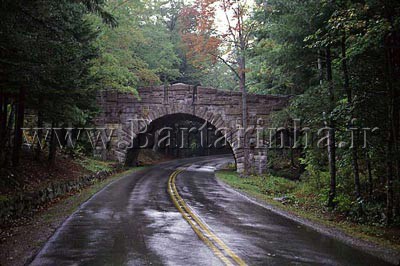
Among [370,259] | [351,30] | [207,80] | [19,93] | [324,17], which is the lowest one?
[370,259]

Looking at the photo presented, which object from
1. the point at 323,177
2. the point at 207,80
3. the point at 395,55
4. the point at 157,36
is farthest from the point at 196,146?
the point at 395,55

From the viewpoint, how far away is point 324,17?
1267cm

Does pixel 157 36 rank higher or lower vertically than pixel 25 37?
higher

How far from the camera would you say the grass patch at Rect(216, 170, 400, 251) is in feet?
29.7

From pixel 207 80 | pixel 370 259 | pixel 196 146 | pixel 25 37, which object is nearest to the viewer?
pixel 370 259

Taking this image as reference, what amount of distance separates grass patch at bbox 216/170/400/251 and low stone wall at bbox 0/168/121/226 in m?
7.85

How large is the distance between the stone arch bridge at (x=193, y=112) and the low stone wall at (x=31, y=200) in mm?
11045

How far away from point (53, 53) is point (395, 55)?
8.79 m

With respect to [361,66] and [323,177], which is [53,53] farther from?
[323,177]

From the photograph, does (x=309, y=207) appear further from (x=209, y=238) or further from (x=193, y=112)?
(x=193, y=112)

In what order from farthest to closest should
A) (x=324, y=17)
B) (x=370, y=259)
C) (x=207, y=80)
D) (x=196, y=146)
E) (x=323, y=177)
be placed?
(x=196, y=146), (x=207, y=80), (x=323, y=177), (x=324, y=17), (x=370, y=259)

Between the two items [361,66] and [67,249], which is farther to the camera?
[361,66]

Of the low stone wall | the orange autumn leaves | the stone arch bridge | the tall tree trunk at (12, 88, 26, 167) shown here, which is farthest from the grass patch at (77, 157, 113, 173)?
the orange autumn leaves

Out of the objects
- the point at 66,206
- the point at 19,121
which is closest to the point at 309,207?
the point at 66,206
